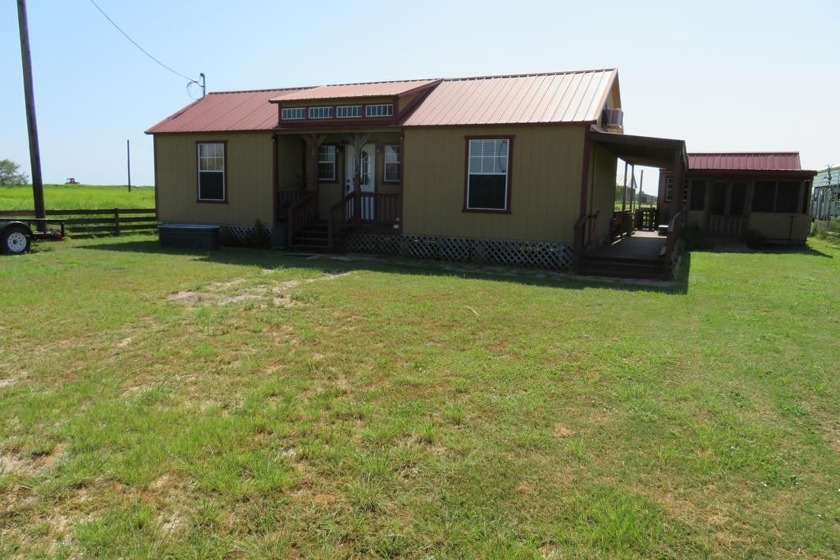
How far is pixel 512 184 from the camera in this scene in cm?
1303

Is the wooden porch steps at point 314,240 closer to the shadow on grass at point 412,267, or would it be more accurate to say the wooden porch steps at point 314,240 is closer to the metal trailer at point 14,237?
the shadow on grass at point 412,267

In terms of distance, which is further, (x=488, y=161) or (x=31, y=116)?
(x=31, y=116)

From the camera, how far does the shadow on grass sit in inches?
422

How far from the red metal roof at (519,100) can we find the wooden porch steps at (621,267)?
9.74 feet

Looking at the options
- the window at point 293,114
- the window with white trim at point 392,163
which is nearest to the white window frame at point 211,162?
the window at point 293,114

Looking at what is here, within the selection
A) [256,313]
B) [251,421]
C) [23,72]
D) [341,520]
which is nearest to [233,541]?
[341,520]

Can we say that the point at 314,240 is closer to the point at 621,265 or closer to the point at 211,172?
the point at 211,172

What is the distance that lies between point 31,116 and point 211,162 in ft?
15.3

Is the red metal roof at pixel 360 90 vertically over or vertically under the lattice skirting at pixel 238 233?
over

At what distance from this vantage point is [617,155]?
A: 16172 mm

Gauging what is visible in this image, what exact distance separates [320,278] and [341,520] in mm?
7729

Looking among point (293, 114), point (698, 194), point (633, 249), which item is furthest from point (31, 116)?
point (698, 194)

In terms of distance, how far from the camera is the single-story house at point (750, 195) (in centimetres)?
1981

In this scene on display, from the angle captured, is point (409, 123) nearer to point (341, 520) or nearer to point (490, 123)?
point (490, 123)
